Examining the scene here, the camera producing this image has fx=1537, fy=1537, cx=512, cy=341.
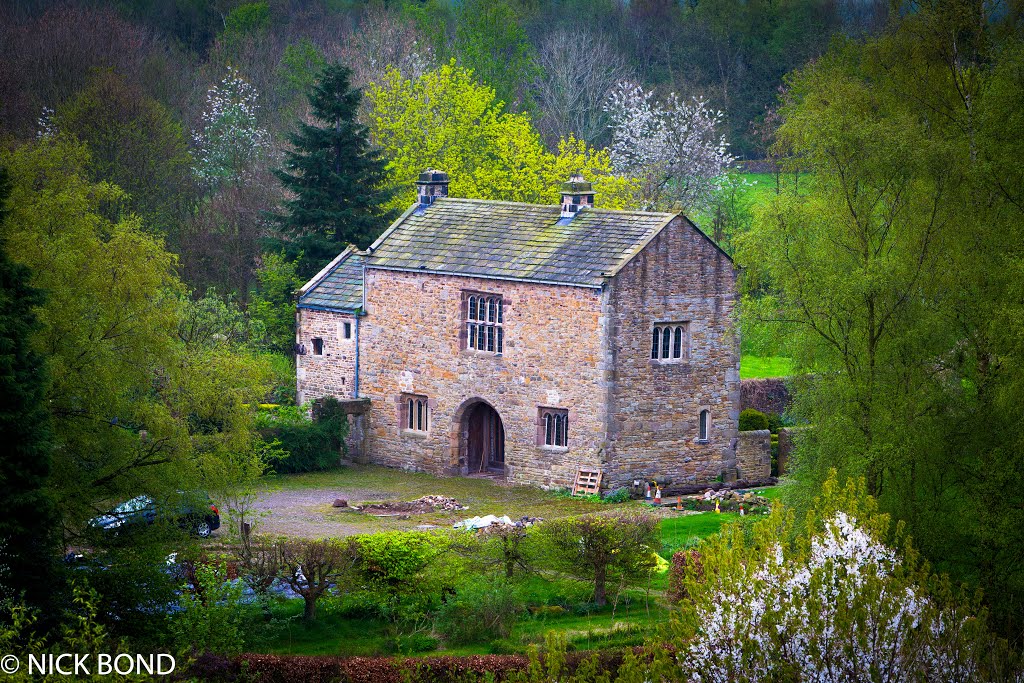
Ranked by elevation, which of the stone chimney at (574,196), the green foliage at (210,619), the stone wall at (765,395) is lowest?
the green foliage at (210,619)

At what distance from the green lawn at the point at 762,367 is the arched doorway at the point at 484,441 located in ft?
53.6

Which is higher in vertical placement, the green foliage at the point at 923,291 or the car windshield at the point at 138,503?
the green foliage at the point at 923,291

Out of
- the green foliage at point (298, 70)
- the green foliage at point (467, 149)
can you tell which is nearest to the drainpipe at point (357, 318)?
the green foliage at point (467, 149)

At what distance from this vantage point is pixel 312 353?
147 feet

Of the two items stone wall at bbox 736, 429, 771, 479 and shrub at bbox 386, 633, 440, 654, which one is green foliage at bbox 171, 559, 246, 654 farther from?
stone wall at bbox 736, 429, 771, 479

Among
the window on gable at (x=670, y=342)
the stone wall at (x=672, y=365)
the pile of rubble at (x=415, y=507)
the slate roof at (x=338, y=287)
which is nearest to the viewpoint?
the pile of rubble at (x=415, y=507)

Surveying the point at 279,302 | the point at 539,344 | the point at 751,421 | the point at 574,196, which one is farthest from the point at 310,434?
the point at 751,421

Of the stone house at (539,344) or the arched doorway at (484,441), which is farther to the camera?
the arched doorway at (484,441)

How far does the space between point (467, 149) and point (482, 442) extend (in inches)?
757

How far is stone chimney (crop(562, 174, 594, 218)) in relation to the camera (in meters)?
42.2

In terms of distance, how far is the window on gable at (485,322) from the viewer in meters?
41.5

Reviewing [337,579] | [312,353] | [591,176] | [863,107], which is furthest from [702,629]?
[591,176]

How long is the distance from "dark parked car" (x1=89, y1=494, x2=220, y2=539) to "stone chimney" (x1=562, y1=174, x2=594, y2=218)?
51.0 feet

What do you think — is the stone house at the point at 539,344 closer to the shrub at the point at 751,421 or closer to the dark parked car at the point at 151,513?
the shrub at the point at 751,421
